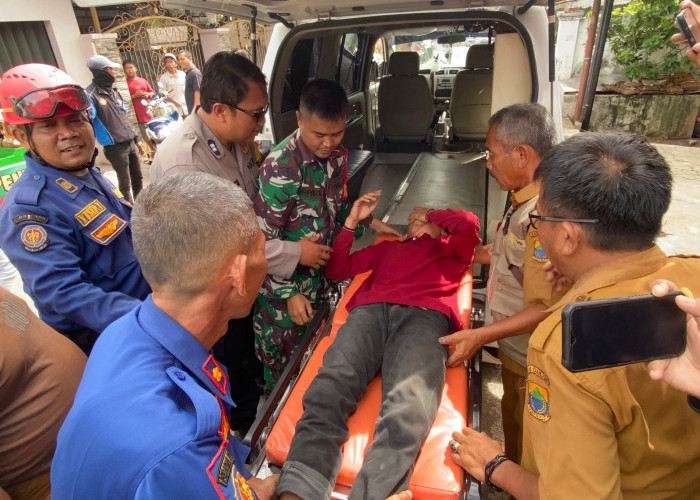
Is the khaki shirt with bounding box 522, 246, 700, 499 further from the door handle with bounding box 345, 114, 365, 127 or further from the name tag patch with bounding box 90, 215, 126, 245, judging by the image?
the door handle with bounding box 345, 114, 365, 127

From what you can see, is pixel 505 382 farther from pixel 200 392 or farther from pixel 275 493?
pixel 200 392

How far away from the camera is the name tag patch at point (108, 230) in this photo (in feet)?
5.74

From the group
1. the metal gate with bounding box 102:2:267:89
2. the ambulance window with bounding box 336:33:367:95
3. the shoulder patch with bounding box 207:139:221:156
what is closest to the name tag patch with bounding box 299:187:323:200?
the shoulder patch with bounding box 207:139:221:156

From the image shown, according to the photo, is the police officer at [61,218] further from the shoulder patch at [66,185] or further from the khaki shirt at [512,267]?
the khaki shirt at [512,267]

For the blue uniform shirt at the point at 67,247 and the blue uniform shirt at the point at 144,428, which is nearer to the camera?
the blue uniform shirt at the point at 144,428

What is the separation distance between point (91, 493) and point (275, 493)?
32.5 inches

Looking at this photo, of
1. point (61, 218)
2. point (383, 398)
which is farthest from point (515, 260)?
point (61, 218)

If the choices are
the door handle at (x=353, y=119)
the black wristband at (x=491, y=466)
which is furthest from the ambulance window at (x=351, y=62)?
the black wristband at (x=491, y=466)

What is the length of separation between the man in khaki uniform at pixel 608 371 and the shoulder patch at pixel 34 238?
175 centimetres

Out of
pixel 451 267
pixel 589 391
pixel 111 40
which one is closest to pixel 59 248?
pixel 589 391

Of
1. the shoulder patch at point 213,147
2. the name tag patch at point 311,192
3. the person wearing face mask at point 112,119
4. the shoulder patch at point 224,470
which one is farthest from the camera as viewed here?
the person wearing face mask at point 112,119

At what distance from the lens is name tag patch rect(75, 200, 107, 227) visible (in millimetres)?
1711

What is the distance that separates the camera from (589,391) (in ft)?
3.13

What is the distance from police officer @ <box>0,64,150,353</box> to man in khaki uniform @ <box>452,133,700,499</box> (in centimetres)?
158
